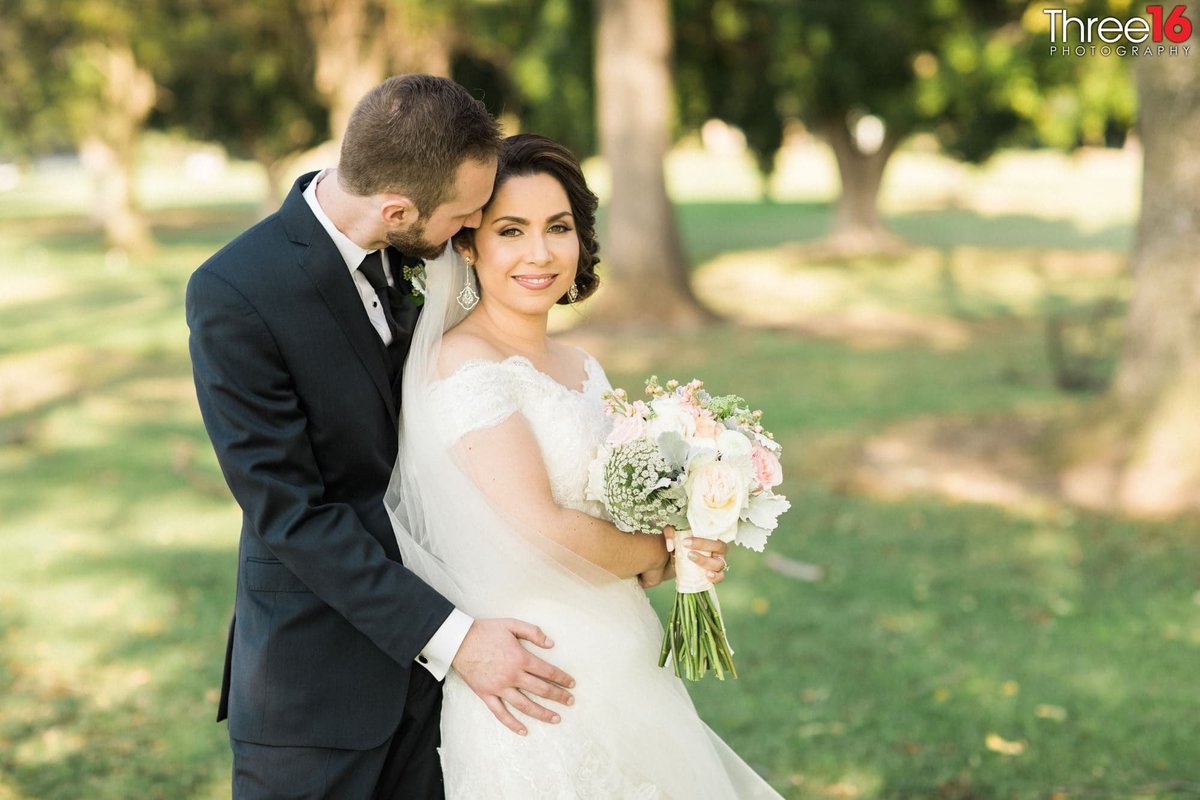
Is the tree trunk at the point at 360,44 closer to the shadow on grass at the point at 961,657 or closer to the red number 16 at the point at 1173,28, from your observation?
the red number 16 at the point at 1173,28

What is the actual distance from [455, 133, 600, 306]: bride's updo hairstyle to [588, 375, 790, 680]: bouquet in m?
0.54

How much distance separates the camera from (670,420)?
2867 millimetres

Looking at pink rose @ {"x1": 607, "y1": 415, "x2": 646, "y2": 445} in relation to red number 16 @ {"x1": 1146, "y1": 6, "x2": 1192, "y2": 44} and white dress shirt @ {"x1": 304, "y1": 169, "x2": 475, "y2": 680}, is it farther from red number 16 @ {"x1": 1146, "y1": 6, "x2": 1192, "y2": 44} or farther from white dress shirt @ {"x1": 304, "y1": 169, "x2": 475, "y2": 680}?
red number 16 @ {"x1": 1146, "y1": 6, "x2": 1192, "y2": 44}

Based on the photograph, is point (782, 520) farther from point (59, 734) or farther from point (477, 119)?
point (477, 119)

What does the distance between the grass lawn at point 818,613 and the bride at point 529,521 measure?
195 cm

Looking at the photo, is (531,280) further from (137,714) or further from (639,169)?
(639,169)

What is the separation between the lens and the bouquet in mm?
2779

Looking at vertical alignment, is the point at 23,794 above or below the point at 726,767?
below

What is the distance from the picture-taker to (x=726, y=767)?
347 cm

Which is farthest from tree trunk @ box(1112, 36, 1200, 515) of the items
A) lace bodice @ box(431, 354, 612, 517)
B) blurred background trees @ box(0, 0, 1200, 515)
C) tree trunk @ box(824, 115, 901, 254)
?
tree trunk @ box(824, 115, 901, 254)

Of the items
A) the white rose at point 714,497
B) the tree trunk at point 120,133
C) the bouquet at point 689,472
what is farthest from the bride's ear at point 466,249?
the tree trunk at point 120,133

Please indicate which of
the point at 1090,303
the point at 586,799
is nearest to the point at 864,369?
the point at 1090,303

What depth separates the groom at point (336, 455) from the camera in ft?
8.70

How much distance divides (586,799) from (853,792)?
2.11m
